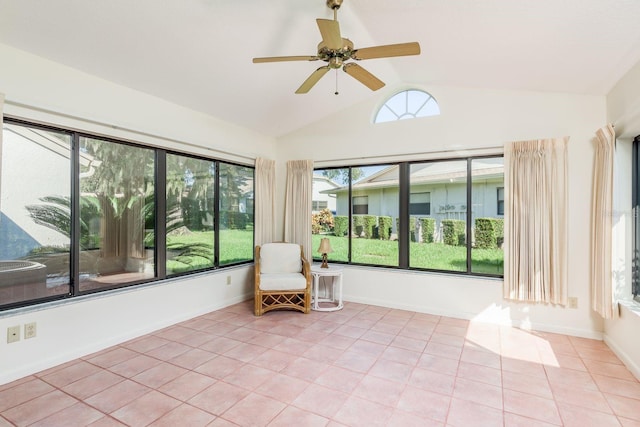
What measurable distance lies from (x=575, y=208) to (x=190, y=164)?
14.4 ft

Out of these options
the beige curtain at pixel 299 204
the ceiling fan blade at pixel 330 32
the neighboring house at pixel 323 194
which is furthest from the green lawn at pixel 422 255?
the ceiling fan blade at pixel 330 32

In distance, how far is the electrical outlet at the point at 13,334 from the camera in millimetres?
2428

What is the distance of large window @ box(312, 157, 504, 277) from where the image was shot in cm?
384

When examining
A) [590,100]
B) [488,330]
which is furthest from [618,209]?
[488,330]

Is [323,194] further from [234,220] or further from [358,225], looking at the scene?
[234,220]

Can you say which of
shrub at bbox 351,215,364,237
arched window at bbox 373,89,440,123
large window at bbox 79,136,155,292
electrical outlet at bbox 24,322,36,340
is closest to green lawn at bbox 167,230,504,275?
shrub at bbox 351,215,364,237

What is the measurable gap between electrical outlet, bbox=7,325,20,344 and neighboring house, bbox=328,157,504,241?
3650mm

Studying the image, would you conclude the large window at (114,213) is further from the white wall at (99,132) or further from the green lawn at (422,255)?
the green lawn at (422,255)

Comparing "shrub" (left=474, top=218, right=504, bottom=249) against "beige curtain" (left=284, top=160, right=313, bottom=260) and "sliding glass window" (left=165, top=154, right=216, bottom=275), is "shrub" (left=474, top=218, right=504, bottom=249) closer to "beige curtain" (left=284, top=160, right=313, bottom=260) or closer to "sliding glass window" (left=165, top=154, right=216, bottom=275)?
"beige curtain" (left=284, top=160, right=313, bottom=260)

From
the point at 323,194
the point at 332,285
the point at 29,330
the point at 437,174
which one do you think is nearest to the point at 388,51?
the point at 437,174

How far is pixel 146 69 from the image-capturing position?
2947mm

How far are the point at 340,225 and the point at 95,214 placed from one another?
304cm

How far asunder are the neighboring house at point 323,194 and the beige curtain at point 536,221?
231 centimetres

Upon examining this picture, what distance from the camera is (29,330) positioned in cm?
253
